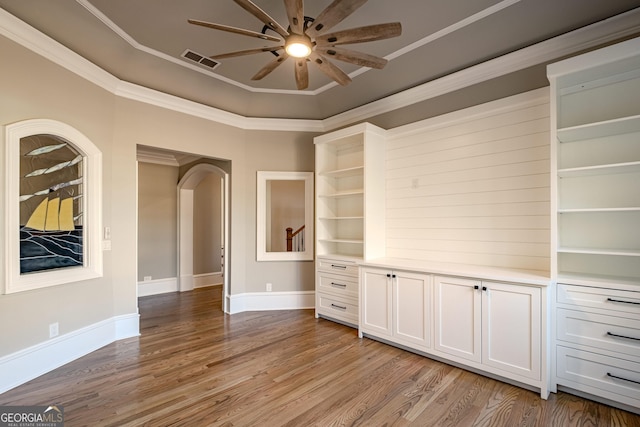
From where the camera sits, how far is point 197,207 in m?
6.37

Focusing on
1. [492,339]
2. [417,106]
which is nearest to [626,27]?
[417,106]

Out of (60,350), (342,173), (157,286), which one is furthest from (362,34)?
(157,286)

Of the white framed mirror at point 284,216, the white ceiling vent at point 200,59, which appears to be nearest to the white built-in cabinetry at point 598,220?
the white framed mirror at point 284,216

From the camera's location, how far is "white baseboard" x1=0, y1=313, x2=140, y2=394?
2.50m

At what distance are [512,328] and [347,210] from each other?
2473 millimetres

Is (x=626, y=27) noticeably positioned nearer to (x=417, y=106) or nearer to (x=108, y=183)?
(x=417, y=106)

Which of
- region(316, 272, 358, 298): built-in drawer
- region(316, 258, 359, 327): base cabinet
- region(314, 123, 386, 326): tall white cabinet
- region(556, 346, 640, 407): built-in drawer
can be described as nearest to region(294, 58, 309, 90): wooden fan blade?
region(314, 123, 386, 326): tall white cabinet

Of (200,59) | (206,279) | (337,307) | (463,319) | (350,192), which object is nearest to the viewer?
(463,319)

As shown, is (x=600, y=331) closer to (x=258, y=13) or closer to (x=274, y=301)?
(x=258, y=13)

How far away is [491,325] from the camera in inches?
103

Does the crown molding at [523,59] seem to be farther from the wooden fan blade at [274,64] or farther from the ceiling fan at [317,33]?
the wooden fan blade at [274,64]

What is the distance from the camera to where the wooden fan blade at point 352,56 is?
7.73ft

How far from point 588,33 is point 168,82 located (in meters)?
4.17

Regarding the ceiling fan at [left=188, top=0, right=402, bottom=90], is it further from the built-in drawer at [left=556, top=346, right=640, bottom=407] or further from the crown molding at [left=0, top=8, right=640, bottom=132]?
the built-in drawer at [left=556, top=346, right=640, bottom=407]
